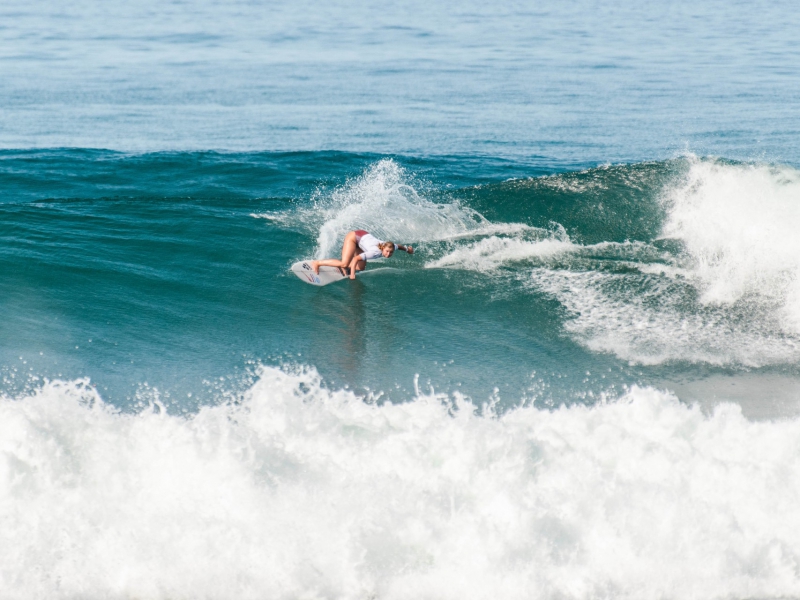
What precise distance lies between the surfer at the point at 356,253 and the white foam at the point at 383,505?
448cm

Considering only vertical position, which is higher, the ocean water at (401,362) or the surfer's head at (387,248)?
the surfer's head at (387,248)

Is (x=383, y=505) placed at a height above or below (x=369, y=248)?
below

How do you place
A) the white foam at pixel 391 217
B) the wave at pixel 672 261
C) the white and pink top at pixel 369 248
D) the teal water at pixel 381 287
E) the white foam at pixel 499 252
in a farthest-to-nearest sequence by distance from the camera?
1. the white foam at pixel 391 217
2. the white foam at pixel 499 252
3. the white and pink top at pixel 369 248
4. the wave at pixel 672 261
5. the teal water at pixel 381 287

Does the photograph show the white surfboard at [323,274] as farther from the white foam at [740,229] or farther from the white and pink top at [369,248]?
the white foam at [740,229]

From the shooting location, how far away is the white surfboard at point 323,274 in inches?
487

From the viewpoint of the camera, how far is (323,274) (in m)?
12.4

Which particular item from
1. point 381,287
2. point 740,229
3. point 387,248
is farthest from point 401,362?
point 740,229

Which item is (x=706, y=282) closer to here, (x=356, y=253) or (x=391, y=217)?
(x=356, y=253)

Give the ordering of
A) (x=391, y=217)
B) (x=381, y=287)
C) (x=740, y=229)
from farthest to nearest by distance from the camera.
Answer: (x=391, y=217) → (x=740, y=229) → (x=381, y=287)

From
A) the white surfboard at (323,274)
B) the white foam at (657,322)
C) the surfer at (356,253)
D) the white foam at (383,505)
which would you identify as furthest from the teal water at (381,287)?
the white foam at (383,505)

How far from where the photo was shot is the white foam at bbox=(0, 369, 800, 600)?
252 inches

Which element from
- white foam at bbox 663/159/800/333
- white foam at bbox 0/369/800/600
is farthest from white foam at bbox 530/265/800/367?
white foam at bbox 0/369/800/600

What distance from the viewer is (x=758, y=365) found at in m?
9.83

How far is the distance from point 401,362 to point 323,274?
9.98ft
